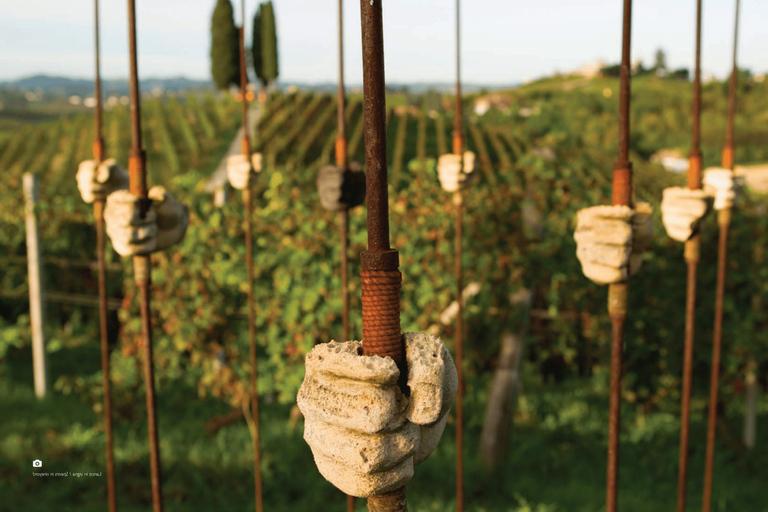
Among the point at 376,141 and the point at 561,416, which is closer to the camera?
the point at 376,141

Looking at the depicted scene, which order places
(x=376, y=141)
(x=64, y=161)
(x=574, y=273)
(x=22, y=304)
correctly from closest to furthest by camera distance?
(x=376, y=141) → (x=574, y=273) → (x=22, y=304) → (x=64, y=161)

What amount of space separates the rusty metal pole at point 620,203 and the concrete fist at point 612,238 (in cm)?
4

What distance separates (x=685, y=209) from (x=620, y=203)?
51 centimetres

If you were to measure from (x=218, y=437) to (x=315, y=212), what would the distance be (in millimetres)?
1744

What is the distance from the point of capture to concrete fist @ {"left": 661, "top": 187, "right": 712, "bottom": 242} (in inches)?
87.2

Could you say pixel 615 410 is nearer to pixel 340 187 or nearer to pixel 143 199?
pixel 340 187

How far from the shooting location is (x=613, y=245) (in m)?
1.83

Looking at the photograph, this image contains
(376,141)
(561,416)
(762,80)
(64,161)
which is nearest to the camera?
(376,141)

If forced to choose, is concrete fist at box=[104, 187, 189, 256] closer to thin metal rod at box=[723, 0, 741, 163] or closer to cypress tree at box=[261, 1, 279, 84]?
cypress tree at box=[261, 1, 279, 84]

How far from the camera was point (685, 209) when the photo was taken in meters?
2.24

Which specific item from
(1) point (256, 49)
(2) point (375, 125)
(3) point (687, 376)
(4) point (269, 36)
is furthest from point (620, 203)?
(4) point (269, 36)

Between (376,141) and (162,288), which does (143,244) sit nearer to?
(376,141)

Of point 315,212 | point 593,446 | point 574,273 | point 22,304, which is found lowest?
point 593,446

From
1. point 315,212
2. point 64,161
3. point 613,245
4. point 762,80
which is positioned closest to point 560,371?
point 315,212
